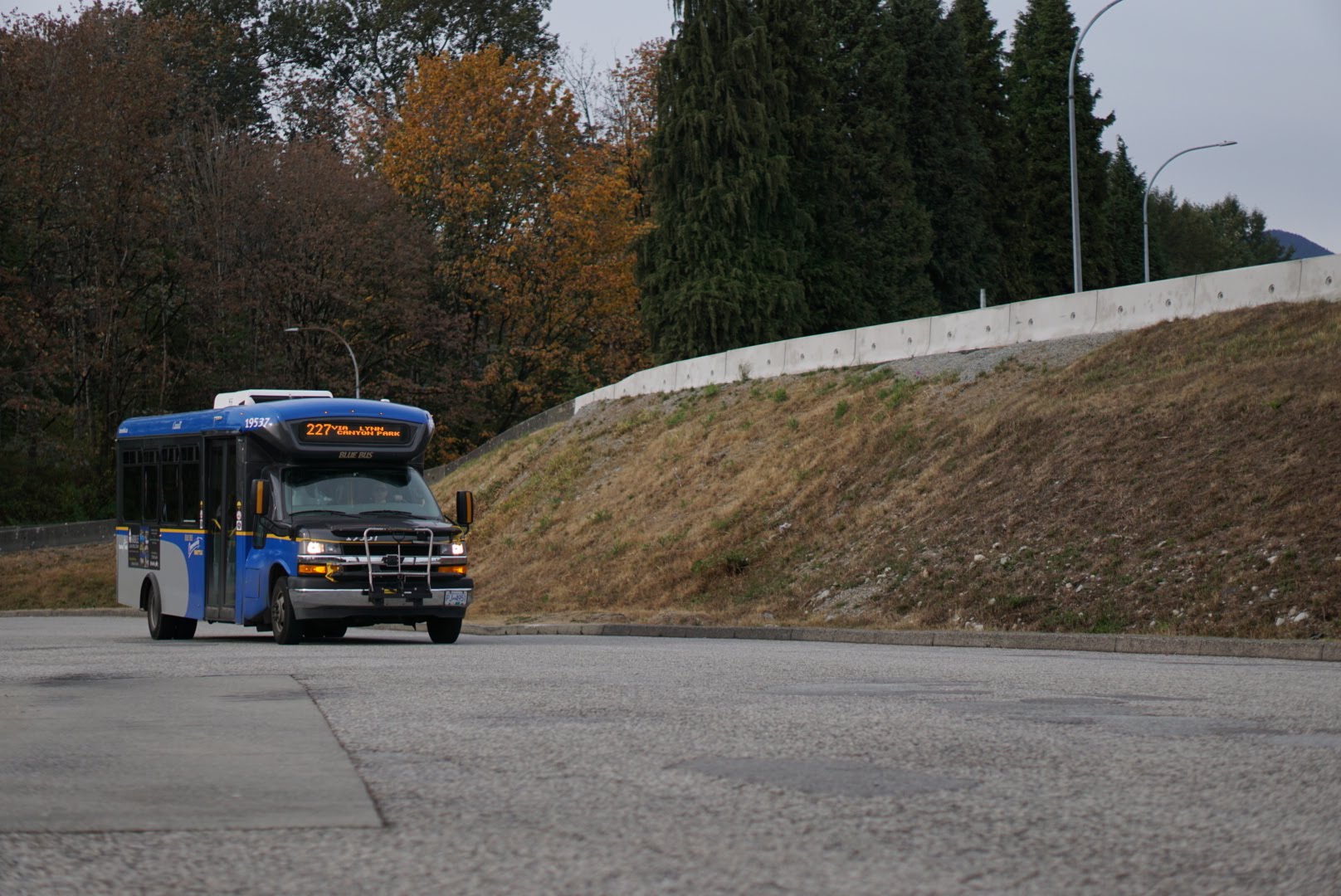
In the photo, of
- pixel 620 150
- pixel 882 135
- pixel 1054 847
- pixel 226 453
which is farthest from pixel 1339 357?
pixel 620 150

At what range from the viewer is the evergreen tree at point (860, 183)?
208 feet

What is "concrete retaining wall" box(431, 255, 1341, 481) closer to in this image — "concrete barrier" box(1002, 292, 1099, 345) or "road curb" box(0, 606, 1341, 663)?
"concrete barrier" box(1002, 292, 1099, 345)

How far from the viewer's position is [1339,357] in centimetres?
2677

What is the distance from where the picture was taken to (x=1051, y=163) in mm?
78125

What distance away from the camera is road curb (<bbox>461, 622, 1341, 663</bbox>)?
62.2ft

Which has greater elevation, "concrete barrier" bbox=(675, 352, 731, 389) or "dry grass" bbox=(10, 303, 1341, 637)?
"concrete barrier" bbox=(675, 352, 731, 389)

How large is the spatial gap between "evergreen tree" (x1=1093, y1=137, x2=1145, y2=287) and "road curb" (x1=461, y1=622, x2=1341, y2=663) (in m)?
69.4

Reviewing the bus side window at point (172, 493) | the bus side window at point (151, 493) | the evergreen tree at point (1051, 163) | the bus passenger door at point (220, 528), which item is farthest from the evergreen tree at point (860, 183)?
the bus passenger door at point (220, 528)

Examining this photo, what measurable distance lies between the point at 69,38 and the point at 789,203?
79.3 ft

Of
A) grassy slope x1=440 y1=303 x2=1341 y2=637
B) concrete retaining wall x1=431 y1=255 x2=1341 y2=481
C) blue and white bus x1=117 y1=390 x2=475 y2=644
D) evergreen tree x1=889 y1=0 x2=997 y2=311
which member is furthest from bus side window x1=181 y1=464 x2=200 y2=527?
evergreen tree x1=889 y1=0 x2=997 y2=311

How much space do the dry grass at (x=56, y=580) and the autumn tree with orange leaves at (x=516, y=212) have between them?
1553 cm

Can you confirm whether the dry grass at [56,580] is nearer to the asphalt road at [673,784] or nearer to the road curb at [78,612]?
the road curb at [78,612]

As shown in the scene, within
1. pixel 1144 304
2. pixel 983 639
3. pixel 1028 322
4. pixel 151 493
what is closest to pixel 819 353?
pixel 1028 322

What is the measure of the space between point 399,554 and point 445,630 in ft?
5.83
